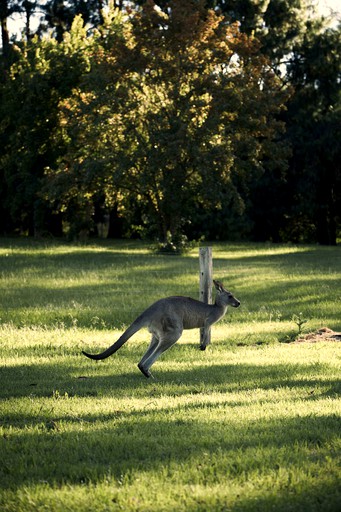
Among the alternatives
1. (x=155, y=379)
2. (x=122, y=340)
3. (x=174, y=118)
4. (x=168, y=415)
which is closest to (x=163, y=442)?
(x=168, y=415)

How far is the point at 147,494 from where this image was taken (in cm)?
553

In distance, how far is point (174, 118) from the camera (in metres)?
36.5

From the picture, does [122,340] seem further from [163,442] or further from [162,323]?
[163,442]

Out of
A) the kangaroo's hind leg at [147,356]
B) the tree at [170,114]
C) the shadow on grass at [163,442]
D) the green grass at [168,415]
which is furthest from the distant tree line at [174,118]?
the shadow on grass at [163,442]

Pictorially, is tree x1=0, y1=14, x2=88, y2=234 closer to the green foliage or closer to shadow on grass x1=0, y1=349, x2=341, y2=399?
the green foliage

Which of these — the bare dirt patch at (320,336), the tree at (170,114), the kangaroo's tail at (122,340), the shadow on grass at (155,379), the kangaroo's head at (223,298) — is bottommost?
the bare dirt patch at (320,336)

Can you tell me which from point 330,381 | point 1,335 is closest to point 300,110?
point 1,335

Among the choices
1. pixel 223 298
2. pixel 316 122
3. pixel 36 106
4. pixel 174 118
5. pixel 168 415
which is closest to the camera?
pixel 168 415

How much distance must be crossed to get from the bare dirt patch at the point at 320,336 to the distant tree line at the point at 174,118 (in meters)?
21.2

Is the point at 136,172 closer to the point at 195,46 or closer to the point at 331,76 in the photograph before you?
the point at 195,46

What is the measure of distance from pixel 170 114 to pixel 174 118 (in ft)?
1.23

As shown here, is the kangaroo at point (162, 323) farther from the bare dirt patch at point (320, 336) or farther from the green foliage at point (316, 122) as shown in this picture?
the green foliage at point (316, 122)

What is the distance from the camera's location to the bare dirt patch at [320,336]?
14023 mm

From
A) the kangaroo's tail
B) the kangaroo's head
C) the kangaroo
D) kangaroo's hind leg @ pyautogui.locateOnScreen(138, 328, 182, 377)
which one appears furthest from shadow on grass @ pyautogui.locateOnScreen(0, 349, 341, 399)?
the kangaroo's head
